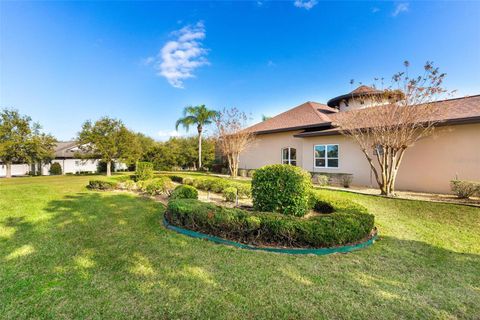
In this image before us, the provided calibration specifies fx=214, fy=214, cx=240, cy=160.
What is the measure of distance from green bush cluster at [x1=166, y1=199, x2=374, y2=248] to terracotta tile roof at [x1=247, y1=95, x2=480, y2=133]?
319 inches

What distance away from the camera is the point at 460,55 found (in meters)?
9.62

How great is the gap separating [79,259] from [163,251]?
1389mm

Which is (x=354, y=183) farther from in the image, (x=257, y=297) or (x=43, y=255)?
(x=43, y=255)

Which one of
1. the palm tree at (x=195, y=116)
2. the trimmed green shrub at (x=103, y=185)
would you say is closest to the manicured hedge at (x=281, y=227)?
the trimmed green shrub at (x=103, y=185)

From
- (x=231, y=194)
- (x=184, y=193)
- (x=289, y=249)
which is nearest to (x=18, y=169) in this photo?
(x=184, y=193)

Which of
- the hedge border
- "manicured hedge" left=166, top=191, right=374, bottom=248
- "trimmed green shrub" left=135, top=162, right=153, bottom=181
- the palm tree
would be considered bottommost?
the hedge border

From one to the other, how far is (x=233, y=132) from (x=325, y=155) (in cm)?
730

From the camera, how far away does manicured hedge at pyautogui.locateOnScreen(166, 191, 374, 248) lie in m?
4.05

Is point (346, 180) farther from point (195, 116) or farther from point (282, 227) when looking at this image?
point (195, 116)

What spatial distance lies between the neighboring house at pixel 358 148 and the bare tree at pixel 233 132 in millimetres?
1628

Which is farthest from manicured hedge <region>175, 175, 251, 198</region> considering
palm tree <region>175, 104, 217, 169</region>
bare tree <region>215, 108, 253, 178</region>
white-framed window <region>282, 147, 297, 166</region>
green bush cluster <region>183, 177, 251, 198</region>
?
palm tree <region>175, 104, 217, 169</region>

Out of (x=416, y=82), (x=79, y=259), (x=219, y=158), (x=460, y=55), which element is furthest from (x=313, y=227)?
(x=219, y=158)

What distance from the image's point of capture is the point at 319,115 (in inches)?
631

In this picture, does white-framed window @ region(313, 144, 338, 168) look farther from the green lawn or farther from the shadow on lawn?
the shadow on lawn
